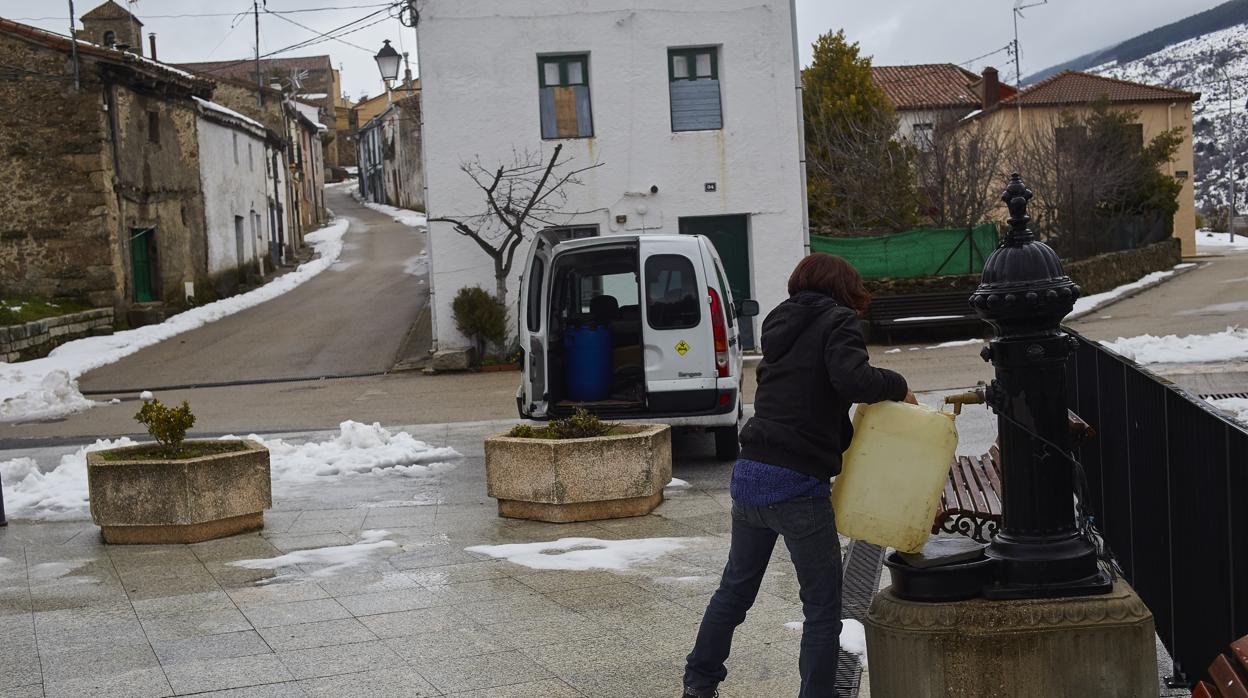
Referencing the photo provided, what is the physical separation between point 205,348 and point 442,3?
861 cm

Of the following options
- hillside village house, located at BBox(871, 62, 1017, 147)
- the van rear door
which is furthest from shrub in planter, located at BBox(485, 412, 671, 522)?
hillside village house, located at BBox(871, 62, 1017, 147)

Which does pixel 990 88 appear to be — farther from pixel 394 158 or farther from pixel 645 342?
pixel 645 342

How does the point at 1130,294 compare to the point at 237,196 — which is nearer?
the point at 1130,294

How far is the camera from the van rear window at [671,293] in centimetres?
1137

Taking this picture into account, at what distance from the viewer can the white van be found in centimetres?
1133

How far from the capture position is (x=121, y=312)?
28.5 m

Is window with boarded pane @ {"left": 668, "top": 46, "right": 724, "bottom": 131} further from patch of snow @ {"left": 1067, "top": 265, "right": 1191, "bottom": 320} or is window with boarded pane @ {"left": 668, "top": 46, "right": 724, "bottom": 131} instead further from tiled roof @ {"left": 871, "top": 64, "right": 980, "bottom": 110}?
tiled roof @ {"left": 871, "top": 64, "right": 980, "bottom": 110}

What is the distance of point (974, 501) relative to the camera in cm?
646

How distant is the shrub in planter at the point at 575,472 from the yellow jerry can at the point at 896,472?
4399 mm

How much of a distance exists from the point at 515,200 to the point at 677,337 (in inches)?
505

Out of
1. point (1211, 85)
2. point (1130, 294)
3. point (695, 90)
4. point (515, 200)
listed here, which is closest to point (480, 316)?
point (515, 200)

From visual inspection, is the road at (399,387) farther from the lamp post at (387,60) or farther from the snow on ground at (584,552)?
the snow on ground at (584,552)

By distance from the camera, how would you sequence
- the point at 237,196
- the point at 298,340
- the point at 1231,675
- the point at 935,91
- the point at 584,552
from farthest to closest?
the point at 935,91 → the point at 237,196 → the point at 298,340 → the point at 584,552 → the point at 1231,675

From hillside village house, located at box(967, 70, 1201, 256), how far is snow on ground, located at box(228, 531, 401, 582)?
1572 inches
